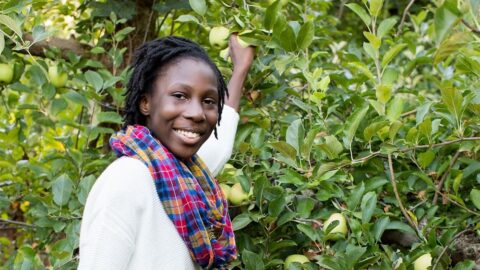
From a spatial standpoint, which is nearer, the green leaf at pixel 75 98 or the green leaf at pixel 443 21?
the green leaf at pixel 443 21

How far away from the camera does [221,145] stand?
5.14ft

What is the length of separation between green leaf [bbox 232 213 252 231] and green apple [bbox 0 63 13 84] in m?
0.72

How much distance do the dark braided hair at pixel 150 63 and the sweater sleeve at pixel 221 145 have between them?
25 centimetres

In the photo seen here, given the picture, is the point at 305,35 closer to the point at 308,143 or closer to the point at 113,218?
the point at 308,143

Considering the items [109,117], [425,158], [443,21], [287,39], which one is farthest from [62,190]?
[443,21]

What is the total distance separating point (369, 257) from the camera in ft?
4.65

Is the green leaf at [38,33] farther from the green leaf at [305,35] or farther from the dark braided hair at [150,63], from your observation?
the green leaf at [305,35]

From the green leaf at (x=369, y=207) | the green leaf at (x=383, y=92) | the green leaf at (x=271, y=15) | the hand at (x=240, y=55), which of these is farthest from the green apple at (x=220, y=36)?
the green leaf at (x=369, y=207)

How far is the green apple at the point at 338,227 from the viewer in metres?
1.45

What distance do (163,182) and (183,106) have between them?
0.14m

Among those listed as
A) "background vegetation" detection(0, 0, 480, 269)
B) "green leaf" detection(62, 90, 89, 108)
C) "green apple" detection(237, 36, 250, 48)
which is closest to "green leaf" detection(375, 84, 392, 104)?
"background vegetation" detection(0, 0, 480, 269)

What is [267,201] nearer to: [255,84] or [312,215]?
[312,215]

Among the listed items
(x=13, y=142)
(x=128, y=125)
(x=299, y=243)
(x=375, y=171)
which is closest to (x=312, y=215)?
(x=299, y=243)

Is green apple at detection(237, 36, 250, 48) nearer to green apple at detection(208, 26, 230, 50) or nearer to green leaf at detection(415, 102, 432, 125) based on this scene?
green apple at detection(208, 26, 230, 50)
